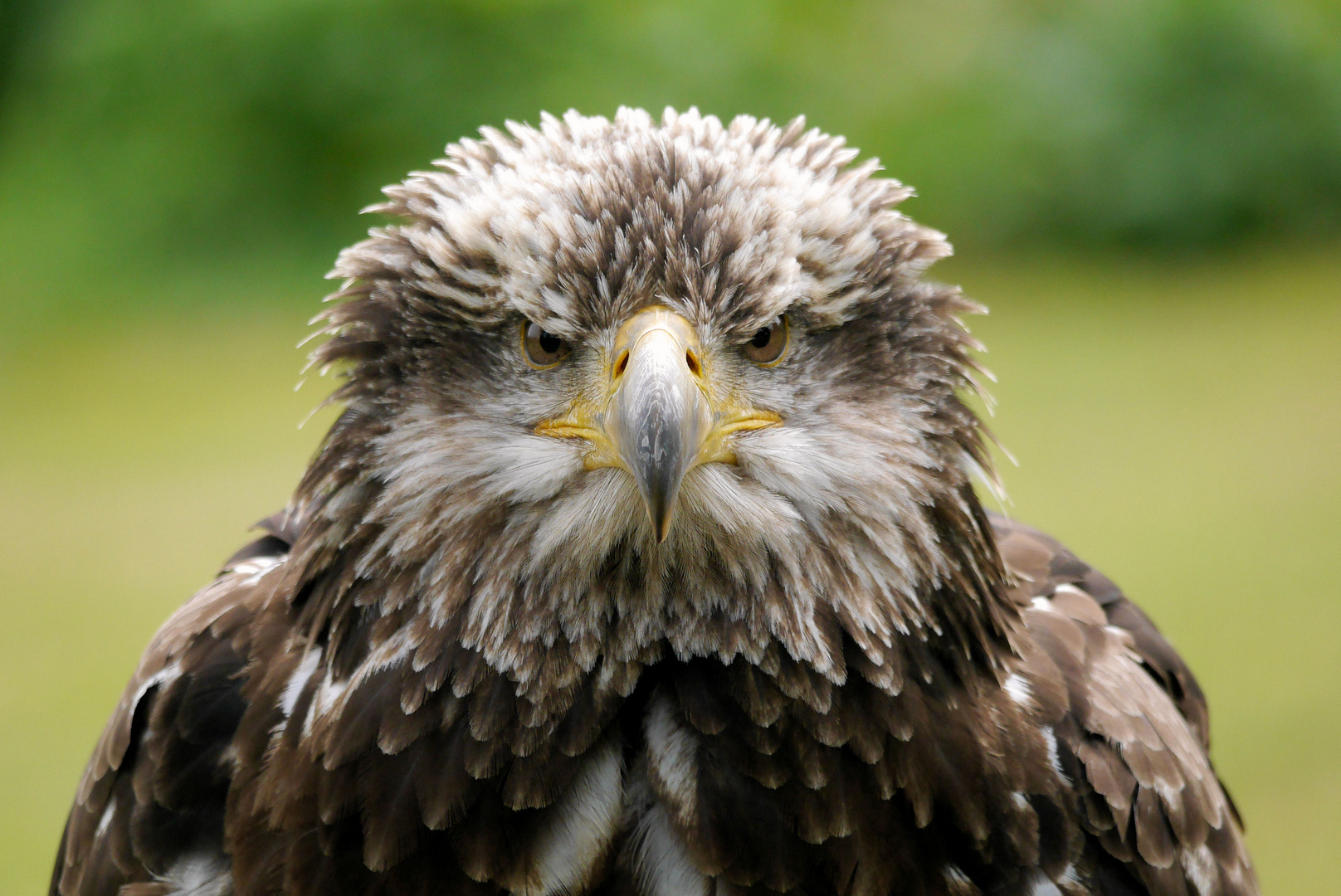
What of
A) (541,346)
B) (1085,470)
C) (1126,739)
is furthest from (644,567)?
(1085,470)

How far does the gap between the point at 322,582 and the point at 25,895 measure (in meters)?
3.74

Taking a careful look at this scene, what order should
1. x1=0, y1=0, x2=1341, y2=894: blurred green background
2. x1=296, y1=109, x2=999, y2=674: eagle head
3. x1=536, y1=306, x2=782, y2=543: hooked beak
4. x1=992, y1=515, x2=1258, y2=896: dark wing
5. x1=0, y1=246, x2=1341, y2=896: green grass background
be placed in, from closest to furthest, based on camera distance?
1. x1=536, y1=306, x2=782, y2=543: hooked beak
2. x1=296, y1=109, x2=999, y2=674: eagle head
3. x1=992, y1=515, x2=1258, y2=896: dark wing
4. x1=0, y1=246, x2=1341, y2=896: green grass background
5. x1=0, y1=0, x2=1341, y2=894: blurred green background

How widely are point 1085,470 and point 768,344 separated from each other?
252 inches

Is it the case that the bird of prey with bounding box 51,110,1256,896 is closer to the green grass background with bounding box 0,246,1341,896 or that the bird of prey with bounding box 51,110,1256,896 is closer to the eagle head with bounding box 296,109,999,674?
the eagle head with bounding box 296,109,999,674

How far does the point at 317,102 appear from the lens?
9266 millimetres

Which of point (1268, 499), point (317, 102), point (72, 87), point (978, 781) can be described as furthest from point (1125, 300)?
point (978, 781)

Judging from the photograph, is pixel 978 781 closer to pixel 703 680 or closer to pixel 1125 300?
pixel 703 680

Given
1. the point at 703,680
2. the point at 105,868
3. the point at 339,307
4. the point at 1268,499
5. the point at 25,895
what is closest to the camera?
the point at 703,680

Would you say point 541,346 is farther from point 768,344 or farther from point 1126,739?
point 1126,739

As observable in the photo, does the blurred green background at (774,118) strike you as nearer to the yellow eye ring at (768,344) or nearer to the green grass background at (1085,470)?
the green grass background at (1085,470)

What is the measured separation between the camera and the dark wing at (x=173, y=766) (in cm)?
264

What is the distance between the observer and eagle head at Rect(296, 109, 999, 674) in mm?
2277

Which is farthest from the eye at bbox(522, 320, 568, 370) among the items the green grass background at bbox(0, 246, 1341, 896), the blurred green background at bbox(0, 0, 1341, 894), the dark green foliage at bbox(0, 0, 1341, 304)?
the dark green foliage at bbox(0, 0, 1341, 304)

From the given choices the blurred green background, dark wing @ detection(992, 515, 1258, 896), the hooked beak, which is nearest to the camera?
the hooked beak
